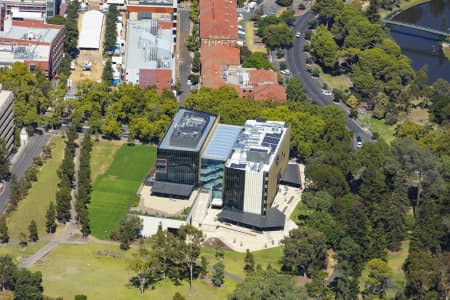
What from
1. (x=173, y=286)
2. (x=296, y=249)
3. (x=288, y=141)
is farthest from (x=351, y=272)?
(x=288, y=141)

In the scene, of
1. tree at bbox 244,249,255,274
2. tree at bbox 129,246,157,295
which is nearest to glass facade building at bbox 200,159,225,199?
tree at bbox 244,249,255,274

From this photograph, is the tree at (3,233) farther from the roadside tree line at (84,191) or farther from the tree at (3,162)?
the tree at (3,162)

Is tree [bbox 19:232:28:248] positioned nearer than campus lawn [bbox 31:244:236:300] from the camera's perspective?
No

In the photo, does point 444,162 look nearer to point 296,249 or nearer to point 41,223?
point 296,249

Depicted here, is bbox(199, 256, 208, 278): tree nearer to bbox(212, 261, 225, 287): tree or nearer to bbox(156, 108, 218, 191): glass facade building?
bbox(212, 261, 225, 287): tree

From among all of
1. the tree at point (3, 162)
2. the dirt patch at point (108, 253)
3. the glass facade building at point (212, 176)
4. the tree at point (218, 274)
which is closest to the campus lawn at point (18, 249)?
the dirt patch at point (108, 253)

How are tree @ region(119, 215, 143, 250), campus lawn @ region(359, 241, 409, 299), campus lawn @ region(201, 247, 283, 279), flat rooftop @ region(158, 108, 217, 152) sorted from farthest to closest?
flat rooftop @ region(158, 108, 217, 152) → tree @ region(119, 215, 143, 250) → campus lawn @ region(201, 247, 283, 279) → campus lawn @ region(359, 241, 409, 299)

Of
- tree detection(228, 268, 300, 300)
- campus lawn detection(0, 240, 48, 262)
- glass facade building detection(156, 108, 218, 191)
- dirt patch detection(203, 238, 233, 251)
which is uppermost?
glass facade building detection(156, 108, 218, 191)
